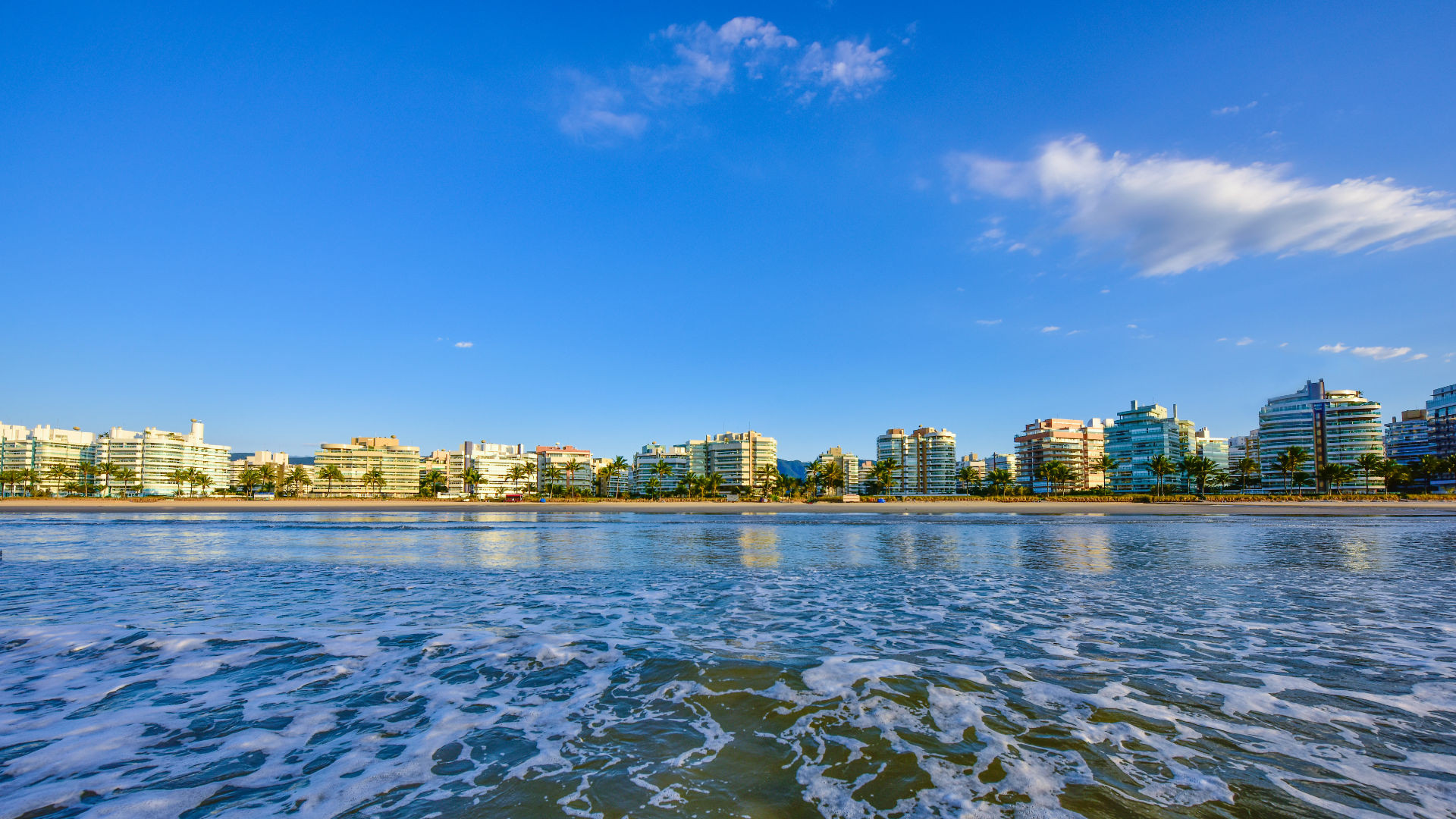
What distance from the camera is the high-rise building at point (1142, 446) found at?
163 meters

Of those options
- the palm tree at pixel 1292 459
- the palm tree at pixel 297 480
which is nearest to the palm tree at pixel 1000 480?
the palm tree at pixel 1292 459

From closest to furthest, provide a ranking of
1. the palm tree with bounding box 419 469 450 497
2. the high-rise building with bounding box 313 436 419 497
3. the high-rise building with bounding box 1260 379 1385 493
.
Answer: the high-rise building with bounding box 1260 379 1385 493
the palm tree with bounding box 419 469 450 497
the high-rise building with bounding box 313 436 419 497

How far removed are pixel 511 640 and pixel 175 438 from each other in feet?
817

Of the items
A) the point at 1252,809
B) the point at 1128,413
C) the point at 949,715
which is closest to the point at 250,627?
the point at 949,715

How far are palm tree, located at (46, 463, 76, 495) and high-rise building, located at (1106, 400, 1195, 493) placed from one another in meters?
245

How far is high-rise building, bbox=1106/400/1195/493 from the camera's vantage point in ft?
535

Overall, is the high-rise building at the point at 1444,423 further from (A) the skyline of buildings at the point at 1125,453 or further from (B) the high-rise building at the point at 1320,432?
(B) the high-rise building at the point at 1320,432

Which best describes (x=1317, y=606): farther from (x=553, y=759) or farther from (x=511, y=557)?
(x=511, y=557)

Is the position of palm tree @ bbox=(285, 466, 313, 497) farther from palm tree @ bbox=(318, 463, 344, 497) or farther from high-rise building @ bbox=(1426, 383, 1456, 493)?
high-rise building @ bbox=(1426, 383, 1456, 493)

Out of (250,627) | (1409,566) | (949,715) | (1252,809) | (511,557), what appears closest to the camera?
(1252,809)

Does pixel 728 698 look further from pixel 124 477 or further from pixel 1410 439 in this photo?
pixel 1410 439

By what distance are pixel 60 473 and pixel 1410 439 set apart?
33441cm

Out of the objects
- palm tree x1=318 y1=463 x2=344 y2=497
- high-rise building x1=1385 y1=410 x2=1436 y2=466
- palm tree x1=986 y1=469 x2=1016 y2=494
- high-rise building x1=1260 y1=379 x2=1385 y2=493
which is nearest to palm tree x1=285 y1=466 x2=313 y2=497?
palm tree x1=318 y1=463 x2=344 y2=497

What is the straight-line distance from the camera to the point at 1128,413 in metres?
174
